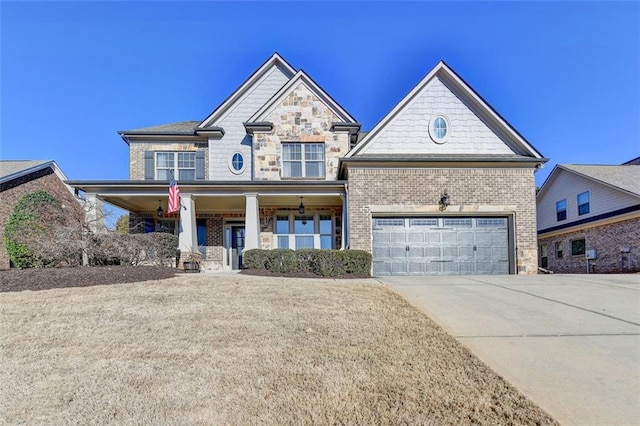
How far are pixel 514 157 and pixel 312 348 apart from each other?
486 inches

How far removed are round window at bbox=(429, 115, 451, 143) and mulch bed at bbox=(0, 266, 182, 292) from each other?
10.5 meters

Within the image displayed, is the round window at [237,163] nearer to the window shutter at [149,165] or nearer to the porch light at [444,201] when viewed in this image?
the window shutter at [149,165]

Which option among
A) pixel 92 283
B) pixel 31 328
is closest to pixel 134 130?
pixel 92 283

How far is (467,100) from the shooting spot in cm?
1472

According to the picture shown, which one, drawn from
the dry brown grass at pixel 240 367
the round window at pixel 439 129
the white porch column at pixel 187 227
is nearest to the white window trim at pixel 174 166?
the white porch column at pixel 187 227

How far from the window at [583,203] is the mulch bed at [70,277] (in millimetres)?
21173

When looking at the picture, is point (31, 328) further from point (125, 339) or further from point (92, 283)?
point (92, 283)

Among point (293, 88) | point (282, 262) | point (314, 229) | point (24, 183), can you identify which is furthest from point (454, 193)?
point (24, 183)

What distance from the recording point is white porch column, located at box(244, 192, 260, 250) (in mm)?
13898

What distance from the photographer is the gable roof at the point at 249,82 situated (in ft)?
56.1

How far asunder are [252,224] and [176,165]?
221 inches

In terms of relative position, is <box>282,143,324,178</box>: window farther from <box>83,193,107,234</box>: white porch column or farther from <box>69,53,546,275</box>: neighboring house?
<box>83,193,107,234</box>: white porch column

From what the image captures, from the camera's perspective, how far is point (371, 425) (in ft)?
9.84

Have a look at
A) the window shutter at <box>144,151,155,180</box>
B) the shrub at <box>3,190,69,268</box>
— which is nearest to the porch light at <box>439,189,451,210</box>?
the window shutter at <box>144,151,155,180</box>
